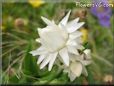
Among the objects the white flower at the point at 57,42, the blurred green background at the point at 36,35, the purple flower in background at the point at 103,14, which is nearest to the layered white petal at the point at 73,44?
the white flower at the point at 57,42

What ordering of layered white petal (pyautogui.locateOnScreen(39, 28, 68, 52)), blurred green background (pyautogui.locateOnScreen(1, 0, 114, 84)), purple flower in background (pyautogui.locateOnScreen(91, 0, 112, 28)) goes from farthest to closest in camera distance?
purple flower in background (pyautogui.locateOnScreen(91, 0, 112, 28))
blurred green background (pyautogui.locateOnScreen(1, 0, 114, 84))
layered white petal (pyautogui.locateOnScreen(39, 28, 68, 52))

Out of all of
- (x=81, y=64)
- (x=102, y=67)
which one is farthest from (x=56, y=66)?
(x=102, y=67)

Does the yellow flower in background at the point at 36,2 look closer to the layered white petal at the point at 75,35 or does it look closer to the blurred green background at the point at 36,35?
the blurred green background at the point at 36,35

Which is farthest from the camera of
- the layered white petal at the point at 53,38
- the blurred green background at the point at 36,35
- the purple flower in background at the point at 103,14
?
the purple flower in background at the point at 103,14

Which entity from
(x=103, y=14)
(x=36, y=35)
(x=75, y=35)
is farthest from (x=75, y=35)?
(x=103, y=14)

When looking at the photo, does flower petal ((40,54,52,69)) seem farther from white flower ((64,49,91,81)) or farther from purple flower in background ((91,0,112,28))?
purple flower in background ((91,0,112,28))

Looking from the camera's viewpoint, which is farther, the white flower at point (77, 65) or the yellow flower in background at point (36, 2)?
the yellow flower in background at point (36, 2)

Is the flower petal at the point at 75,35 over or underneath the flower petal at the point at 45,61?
over

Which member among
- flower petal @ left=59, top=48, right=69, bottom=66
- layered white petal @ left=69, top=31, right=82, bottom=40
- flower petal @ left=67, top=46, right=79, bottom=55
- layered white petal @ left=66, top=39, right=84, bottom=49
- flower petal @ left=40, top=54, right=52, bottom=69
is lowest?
flower petal @ left=40, top=54, right=52, bottom=69

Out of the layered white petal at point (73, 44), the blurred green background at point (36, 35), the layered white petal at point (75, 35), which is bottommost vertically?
the blurred green background at point (36, 35)

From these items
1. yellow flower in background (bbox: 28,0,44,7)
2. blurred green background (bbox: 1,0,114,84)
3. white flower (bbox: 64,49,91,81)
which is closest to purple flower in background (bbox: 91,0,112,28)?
blurred green background (bbox: 1,0,114,84)

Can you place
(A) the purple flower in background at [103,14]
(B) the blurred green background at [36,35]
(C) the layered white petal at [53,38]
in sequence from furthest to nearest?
(A) the purple flower in background at [103,14] < (B) the blurred green background at [36,35] < (C) the layered white petal at [53,38]
